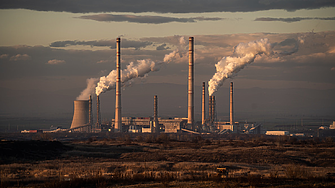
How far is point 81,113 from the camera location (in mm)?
99875

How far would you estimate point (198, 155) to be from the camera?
3553 centimetres

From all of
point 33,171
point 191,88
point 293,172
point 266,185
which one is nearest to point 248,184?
point 266,185

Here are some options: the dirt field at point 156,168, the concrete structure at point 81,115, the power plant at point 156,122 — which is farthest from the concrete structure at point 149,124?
the dirt field at point 156,168

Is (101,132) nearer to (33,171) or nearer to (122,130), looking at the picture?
(122,130)

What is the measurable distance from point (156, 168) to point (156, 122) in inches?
3301

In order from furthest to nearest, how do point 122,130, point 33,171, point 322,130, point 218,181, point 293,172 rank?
point 322,130 < point 122,130 < point 33,171 < point 293,172 < point 218,181

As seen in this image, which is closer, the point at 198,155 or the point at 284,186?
the point at 284,186

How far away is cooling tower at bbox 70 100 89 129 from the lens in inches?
3829

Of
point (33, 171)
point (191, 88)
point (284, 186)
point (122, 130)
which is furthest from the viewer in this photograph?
point (122, 130)

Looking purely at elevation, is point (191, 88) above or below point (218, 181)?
above

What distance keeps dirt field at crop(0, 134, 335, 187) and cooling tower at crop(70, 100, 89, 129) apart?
178 feet

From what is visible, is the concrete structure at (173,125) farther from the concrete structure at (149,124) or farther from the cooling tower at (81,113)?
the cooling tower at (81,113)

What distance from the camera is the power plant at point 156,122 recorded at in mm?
98625

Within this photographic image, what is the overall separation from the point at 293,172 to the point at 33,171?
1379 centimetres
